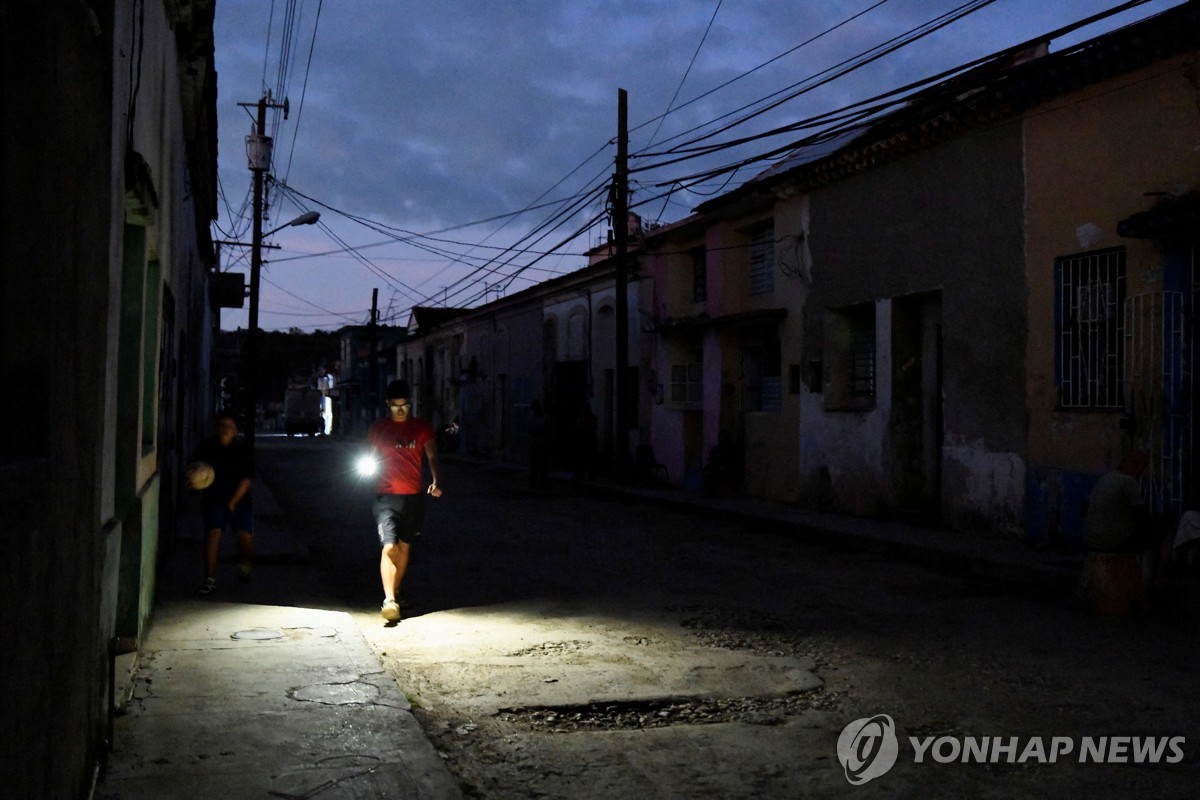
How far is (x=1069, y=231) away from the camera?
12.1m

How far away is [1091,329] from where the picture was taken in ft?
39.2

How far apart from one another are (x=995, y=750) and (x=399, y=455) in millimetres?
4889

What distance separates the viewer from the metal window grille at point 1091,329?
11625mm

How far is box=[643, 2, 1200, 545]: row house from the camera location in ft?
35.7

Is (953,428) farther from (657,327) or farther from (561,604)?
(657,327)

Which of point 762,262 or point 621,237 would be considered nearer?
point 762,262

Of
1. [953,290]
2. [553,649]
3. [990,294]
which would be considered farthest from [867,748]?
[953,290]

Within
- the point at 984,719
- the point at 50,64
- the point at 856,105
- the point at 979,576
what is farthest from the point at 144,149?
the point at 979,576

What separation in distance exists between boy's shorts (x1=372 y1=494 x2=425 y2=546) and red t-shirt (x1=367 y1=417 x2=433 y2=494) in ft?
0.17

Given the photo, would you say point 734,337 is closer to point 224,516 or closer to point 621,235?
point 621,235

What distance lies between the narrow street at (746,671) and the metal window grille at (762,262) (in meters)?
8.16

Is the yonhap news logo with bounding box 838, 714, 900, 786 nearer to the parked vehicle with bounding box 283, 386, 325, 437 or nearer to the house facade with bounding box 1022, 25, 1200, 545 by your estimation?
the house facade with bounding box 1022, 25, 1200, 545

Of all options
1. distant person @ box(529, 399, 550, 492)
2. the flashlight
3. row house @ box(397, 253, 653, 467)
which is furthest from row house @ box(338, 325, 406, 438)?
the flashlight

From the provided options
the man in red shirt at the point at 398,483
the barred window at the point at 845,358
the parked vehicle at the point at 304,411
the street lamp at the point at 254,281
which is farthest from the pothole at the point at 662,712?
the parked vehicle at the point at 304,411
